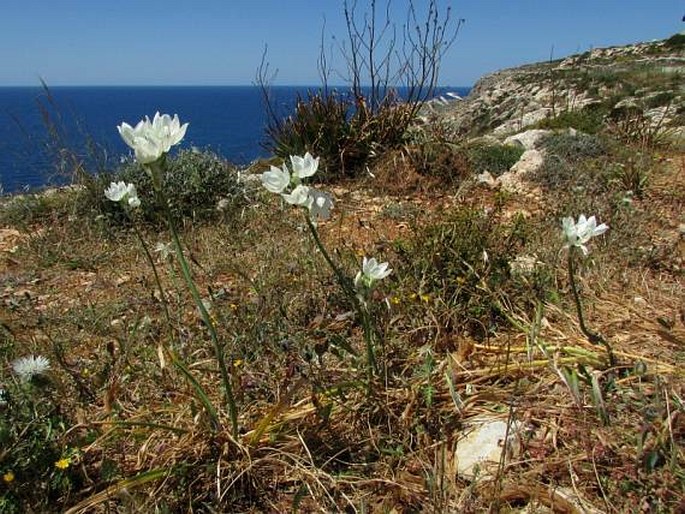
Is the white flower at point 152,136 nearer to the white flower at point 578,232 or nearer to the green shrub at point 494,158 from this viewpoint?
the white flower at point 578,232

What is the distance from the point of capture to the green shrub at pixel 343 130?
6.06 m

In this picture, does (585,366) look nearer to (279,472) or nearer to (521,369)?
(521,369)

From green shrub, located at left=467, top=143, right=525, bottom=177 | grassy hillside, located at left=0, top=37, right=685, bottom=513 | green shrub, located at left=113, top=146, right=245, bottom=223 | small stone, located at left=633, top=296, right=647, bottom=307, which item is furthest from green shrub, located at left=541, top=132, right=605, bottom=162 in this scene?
green shrub, located at left=113, top=146, right=245, bottom=223

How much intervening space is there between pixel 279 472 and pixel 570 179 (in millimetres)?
3941

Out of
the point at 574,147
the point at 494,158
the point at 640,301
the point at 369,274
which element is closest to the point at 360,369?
the point at 369,274

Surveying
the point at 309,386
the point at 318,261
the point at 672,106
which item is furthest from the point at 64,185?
the point at 672,106

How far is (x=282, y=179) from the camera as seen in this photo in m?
1.53

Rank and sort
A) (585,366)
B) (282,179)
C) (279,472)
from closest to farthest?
(282,179)
(279,472)
(585,366)

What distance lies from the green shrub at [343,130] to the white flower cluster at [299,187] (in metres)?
4.40

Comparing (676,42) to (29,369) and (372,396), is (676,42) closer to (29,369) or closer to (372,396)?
(372,396)

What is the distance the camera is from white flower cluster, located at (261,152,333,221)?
1464 millimetres

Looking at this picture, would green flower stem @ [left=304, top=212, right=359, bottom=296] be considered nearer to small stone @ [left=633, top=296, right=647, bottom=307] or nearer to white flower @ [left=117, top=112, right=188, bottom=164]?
white flower @ [left=117, top=112, right=188, bottom=164]

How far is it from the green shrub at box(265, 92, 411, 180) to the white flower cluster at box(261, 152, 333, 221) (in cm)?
440

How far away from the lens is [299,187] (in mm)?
1472
